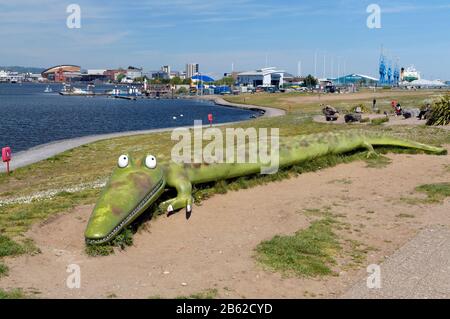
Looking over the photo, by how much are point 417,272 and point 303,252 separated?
2.80m

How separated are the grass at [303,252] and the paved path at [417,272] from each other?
1290mm

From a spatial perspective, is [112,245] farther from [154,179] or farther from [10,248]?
[154,179]

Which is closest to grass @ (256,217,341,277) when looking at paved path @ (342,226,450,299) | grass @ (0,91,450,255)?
paved path @ (342,226,450,299)

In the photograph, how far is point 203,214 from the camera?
50.4 feet

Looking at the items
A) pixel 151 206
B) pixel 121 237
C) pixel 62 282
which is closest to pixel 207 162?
pixel 151 206

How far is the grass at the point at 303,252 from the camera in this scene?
1149 centimetres

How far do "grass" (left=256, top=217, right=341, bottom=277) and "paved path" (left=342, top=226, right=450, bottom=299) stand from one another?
4.23 feet

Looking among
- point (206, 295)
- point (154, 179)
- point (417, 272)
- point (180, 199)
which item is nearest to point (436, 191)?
point (417, 272)

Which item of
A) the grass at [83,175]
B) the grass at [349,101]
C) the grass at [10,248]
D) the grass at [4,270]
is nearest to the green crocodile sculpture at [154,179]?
the grass at [83,175]

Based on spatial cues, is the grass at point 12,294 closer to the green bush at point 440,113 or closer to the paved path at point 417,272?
the paved path at point 417,272

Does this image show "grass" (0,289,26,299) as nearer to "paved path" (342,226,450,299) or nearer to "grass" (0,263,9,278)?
"grass" (0,263,9,278)

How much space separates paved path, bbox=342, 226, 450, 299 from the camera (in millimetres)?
9984

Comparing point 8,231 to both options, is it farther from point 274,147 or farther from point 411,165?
point 411,165

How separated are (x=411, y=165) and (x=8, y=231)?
17.3 meters
